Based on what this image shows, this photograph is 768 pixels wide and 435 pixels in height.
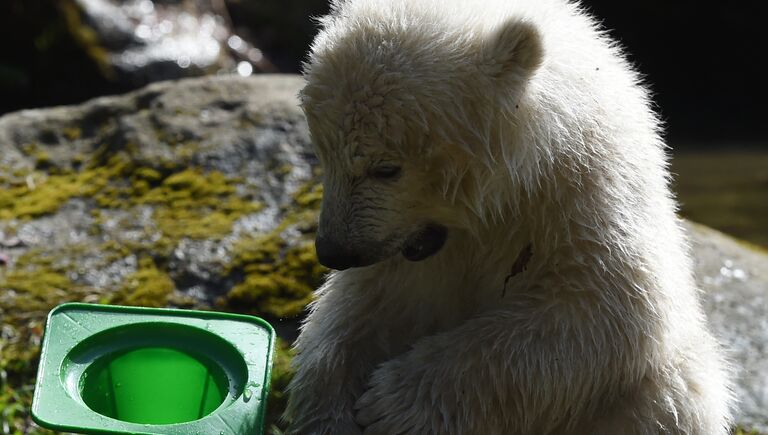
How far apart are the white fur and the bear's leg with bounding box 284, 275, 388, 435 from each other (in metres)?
0.01

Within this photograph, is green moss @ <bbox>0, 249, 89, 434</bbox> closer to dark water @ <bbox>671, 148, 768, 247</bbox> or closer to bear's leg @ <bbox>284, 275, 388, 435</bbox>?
bear's leg @ <bbox>284, 275, 388, 435</bbox>

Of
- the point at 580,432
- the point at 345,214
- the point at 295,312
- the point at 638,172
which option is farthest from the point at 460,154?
the point at 295,312

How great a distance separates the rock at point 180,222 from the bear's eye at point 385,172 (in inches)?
62.2

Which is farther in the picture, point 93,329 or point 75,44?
point 75,44

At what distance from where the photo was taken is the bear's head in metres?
3.04

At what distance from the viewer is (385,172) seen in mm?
3135

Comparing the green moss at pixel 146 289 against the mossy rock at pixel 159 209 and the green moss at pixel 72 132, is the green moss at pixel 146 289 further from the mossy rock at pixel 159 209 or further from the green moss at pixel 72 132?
the green moss at pixel 72 132

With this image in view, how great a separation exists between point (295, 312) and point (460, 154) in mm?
1859

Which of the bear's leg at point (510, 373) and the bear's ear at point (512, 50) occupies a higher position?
the bear's ear at point (512, 50)

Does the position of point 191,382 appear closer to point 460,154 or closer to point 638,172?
point 460,154

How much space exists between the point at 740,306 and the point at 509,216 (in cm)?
233

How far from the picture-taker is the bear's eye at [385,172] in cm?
312

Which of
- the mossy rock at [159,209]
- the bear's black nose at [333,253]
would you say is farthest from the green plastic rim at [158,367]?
the mossy rock at [159,209]

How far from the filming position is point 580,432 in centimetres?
342
